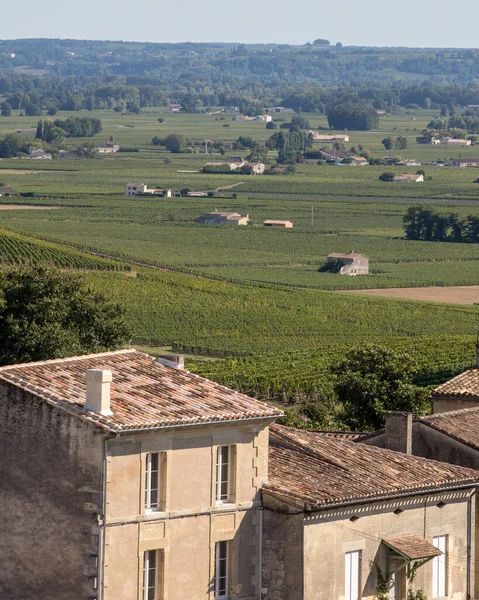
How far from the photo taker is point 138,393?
79.2 feet

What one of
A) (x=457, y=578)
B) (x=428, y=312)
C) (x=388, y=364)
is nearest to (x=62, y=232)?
(x=428, y=312)

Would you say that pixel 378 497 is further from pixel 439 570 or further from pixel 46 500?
pixel 46 500

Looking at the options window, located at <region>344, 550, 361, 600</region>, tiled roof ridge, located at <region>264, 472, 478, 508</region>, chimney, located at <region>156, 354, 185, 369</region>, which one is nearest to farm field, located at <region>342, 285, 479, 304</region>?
chimney, located at <region>156, 354, 185, 369</region>

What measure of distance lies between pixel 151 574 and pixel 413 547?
4.46 metres

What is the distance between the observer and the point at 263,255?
499 ft

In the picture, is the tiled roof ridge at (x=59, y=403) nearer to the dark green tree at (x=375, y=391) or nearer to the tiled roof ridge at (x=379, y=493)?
the tiled roof ridge at (x=379, y=493)

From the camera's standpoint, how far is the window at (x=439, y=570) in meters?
26.1

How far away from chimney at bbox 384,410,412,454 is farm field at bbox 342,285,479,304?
90.8m

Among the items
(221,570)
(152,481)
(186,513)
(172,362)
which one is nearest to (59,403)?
(152,481)

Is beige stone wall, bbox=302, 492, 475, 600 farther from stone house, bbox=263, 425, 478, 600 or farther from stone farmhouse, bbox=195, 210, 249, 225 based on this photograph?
stone farmhouse, bbox=195, 210, 249, 225

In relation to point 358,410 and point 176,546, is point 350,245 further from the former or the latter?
point 176,546

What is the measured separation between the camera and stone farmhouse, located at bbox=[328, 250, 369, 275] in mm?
139875

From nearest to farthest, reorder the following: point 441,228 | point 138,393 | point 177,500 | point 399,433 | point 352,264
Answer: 1. point 177,500
2. point 138,393
3. point 399,433
4. point 352,264
5. point 441,228

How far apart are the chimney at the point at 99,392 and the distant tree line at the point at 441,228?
151m
